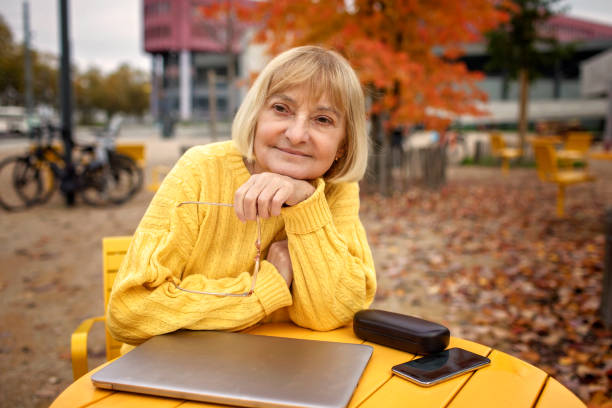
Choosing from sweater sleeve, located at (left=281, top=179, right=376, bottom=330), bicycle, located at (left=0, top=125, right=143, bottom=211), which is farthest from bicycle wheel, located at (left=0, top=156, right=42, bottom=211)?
sweater sleeve, located at (left=281, top=179, right=376, bottom=330)

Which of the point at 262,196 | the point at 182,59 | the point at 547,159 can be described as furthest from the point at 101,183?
the point at 182,59

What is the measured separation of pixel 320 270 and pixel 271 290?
6.7 inches

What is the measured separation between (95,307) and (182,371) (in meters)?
3.55

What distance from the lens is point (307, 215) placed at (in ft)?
4.87

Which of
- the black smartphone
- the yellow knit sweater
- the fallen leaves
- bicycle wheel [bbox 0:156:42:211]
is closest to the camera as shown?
the black smartphone

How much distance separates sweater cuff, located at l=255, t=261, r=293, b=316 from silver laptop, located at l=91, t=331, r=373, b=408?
0.14 m

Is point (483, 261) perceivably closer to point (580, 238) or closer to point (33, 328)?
point (580, 238)

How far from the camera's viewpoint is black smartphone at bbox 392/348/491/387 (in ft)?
3.79

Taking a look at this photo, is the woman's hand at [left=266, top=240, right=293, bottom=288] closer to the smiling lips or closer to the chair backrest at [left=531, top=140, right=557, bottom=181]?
the smiling lips

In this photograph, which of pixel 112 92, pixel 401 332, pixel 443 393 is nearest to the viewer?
pixel 443 393

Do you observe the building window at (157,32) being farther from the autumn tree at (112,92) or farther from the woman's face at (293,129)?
the woman's face at (293,129)

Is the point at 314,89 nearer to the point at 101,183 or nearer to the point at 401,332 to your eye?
Result: the point at 401,332

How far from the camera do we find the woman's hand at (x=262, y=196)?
136 centimetres

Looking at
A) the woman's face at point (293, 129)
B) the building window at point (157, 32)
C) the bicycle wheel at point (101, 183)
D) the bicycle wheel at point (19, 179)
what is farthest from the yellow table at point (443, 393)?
the building window at point (157, 32)
